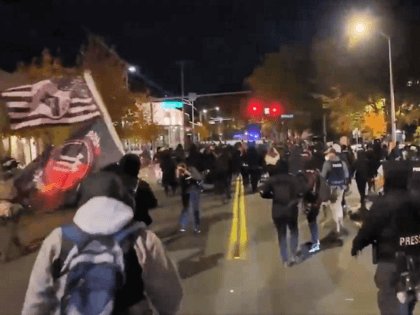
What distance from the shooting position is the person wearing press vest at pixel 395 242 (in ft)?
16.5

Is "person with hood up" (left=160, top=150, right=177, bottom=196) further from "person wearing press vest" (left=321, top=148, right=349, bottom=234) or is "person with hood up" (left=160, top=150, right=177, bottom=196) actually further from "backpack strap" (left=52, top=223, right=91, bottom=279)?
"backpack strap" (left=52, top=223, right=91, bottom=279)

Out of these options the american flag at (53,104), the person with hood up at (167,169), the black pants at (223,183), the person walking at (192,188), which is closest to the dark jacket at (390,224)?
the american flag at (53,104)

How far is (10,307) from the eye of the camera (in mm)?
8031

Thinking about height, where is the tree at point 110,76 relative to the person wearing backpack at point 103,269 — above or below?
above

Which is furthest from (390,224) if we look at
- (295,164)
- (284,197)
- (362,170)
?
(362,170)

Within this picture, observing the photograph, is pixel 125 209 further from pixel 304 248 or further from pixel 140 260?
pixel 304 248

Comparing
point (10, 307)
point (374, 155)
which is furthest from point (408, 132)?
point (10, 307)

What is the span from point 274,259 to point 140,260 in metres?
7.67

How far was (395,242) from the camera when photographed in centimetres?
511

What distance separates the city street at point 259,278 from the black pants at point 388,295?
2299mm

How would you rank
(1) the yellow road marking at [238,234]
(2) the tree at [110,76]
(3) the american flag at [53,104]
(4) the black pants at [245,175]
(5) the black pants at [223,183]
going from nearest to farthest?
(3) the american flag at [53,104] < (1) the yellow road marking at [238,234] < (5) the black pants at [223,183] < (4) the black pants at [245,175] < (2) the tree at [110,76]

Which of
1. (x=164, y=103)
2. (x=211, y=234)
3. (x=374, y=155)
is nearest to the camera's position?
(x=211, y=234)

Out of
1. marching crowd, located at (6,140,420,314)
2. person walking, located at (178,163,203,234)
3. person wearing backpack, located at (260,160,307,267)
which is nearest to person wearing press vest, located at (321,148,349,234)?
marching crowd, located at (6,140,420,314)

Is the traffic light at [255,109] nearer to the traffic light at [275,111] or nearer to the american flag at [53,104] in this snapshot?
the traffic light at [275,111]
